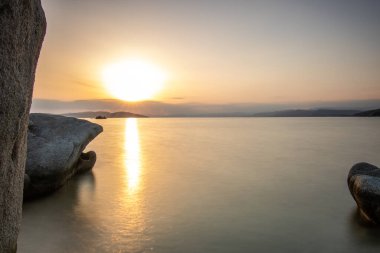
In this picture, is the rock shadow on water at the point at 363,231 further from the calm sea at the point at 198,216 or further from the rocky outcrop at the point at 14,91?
the rocky outcrop at the point at 14,91

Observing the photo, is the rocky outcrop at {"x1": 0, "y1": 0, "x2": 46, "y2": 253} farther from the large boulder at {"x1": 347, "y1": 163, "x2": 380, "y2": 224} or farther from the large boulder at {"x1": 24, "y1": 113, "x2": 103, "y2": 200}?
the large boulder at {"x1": 347, "y1": 163, "x2": 380, "y2": 224}

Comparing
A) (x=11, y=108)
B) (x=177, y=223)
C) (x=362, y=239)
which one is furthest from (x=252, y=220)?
(x=11, y=108)

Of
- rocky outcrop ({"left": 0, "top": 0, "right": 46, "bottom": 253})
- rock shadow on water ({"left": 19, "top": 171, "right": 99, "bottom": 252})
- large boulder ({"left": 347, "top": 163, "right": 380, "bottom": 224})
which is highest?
rocky outcrop ({"left": 0, "top": 0, "right": 46, "bottom": 253})

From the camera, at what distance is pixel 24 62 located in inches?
134

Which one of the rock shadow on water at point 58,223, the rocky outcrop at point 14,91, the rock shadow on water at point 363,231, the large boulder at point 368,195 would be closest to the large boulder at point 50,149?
the rock shadow on water at point 58,223

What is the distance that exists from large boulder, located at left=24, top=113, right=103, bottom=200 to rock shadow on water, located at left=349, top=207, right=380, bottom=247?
821 centimetres

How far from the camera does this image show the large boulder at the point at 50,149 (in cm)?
843

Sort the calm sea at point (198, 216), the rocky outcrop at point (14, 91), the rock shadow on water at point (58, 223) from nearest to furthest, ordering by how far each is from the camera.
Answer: the rocky outcrop at point (14, 91) < the rock shadow on water at point (58, 223) < the calm sea at point (198, 216)

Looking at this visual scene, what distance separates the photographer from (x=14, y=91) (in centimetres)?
316

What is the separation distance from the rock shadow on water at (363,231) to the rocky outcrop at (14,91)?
247 inches

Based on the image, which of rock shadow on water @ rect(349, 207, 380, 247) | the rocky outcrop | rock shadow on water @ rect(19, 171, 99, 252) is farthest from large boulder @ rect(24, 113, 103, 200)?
rock shadow on water @ rect(349, 207, 380, 247)

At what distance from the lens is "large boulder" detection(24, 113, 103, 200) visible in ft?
27.7

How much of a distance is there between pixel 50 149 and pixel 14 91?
6476 millimetres

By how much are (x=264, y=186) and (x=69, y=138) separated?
724 centimetres
